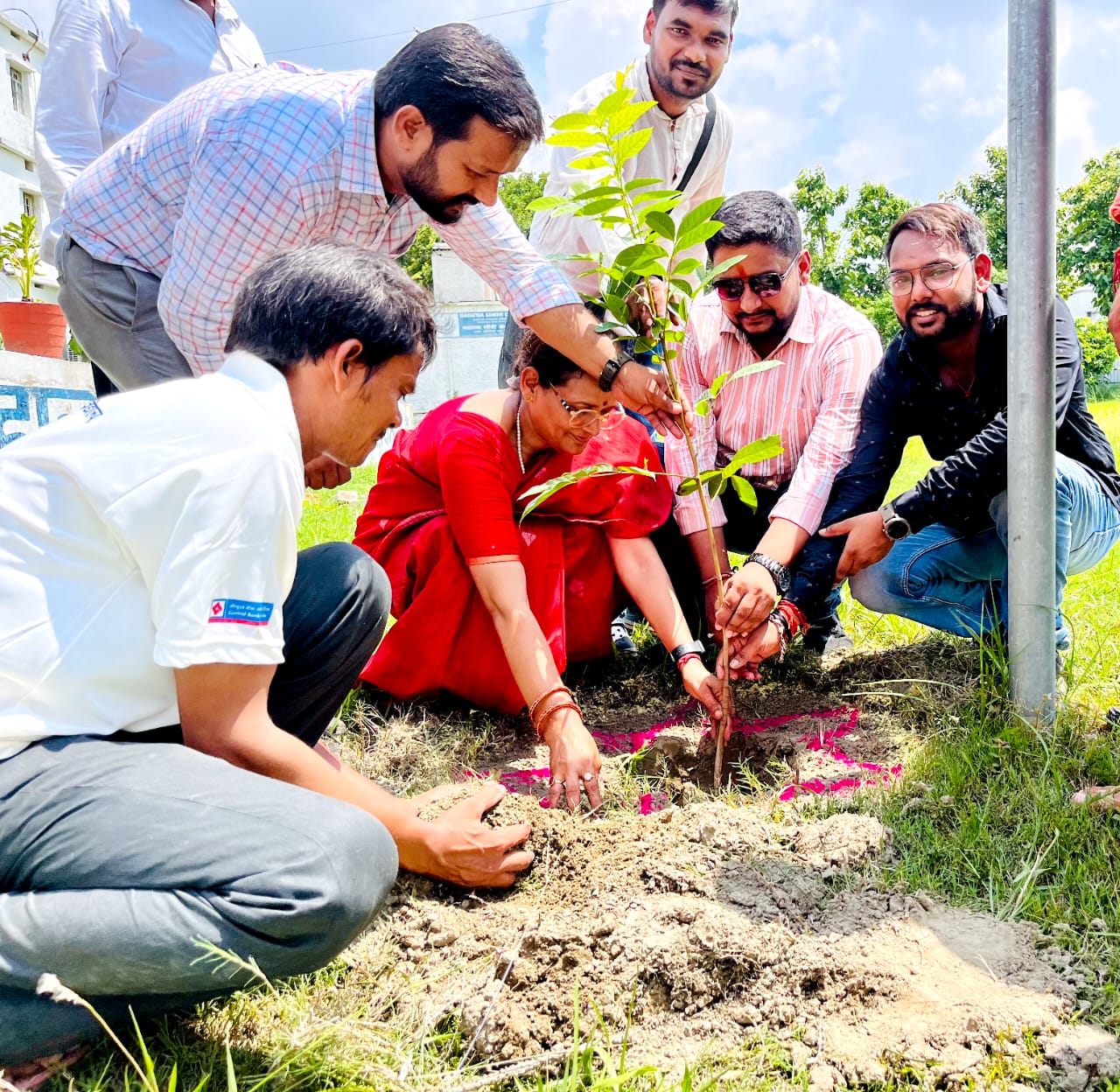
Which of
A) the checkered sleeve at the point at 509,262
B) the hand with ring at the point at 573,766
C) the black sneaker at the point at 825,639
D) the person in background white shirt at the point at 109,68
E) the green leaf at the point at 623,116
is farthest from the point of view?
the black sneaker at the point at 825,639

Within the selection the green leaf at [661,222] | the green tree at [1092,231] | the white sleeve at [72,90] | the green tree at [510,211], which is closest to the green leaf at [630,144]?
the green leaf at [661,222]

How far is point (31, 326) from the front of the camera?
640 centimetres

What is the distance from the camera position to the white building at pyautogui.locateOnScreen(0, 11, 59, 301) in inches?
929

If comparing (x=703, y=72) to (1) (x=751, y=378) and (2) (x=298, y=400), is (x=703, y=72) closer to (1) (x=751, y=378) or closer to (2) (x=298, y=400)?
Result: (1) (x=751, y=378)

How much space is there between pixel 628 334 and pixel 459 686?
1.25 meters

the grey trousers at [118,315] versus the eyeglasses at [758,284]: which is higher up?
the eyeglasses at [758,284]

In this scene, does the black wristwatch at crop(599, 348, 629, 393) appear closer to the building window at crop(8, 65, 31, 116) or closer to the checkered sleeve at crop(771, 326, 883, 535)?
the checkered sleeve at crop(771, 326, 883, 535)

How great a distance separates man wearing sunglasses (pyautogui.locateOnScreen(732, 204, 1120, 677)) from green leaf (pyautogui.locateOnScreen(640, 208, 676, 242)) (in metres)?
1.04

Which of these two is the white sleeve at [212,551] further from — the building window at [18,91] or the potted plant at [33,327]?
the building window at [18,91]

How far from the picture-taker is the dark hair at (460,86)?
217 centimetres

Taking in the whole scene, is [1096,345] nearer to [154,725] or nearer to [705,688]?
[705,688]

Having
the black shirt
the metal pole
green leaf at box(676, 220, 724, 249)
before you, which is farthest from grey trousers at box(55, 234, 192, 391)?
the metal pole

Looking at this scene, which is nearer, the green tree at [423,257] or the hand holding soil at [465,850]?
the hand holding soil at [465,850]

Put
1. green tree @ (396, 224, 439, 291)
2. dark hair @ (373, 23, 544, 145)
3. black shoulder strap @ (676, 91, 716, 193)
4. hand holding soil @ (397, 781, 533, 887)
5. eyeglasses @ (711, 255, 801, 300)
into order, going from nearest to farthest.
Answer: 1. hand holding soil @ (397, 781, 533, 887)
2. dark hair @ (373, 23, 544, 145)
3. eyeglasses @ (711, 255, 801, 300)
4. black shoulder strap @ (676, 91, 716, 193)
5. green tree @ (396, 224, 439, 291)
